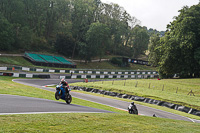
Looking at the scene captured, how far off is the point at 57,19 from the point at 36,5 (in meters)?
17.4

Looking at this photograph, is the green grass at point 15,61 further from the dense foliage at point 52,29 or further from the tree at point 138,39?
the tree at point 138,39

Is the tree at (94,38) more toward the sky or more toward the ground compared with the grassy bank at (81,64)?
more toward the sky

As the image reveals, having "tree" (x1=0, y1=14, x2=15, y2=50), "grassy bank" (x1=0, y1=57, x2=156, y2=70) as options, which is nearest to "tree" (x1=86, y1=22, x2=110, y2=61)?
"grassy bank" (x1=0, y1=57, x2=156, y2=70)

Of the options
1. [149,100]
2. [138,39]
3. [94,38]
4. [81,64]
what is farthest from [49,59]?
[138,39]

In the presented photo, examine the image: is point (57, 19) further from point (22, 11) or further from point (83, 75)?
point (83, 75)

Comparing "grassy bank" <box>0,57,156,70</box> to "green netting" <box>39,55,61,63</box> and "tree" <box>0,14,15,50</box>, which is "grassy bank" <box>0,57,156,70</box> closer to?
"tree" <box>0,14,15,50</box>

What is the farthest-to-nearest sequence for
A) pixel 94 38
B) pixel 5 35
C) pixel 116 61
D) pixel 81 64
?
pixel 116 61, pixel 94 38, pixel 81 64, pixel 5 35

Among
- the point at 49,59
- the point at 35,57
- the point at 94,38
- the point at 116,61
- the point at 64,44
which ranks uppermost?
the point at 94,38

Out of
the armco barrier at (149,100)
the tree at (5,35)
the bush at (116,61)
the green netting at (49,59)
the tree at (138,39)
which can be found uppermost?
the tree at (138,39)

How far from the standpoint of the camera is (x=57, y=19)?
92.5m

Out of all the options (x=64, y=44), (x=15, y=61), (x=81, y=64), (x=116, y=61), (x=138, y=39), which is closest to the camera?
(x=15, y=61)

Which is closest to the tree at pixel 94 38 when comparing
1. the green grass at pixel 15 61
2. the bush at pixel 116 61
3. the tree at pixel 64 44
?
the tree at pixel 64 44

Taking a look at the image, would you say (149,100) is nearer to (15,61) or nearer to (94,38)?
(15,61)

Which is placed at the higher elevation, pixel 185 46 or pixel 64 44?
pixel 64 44
